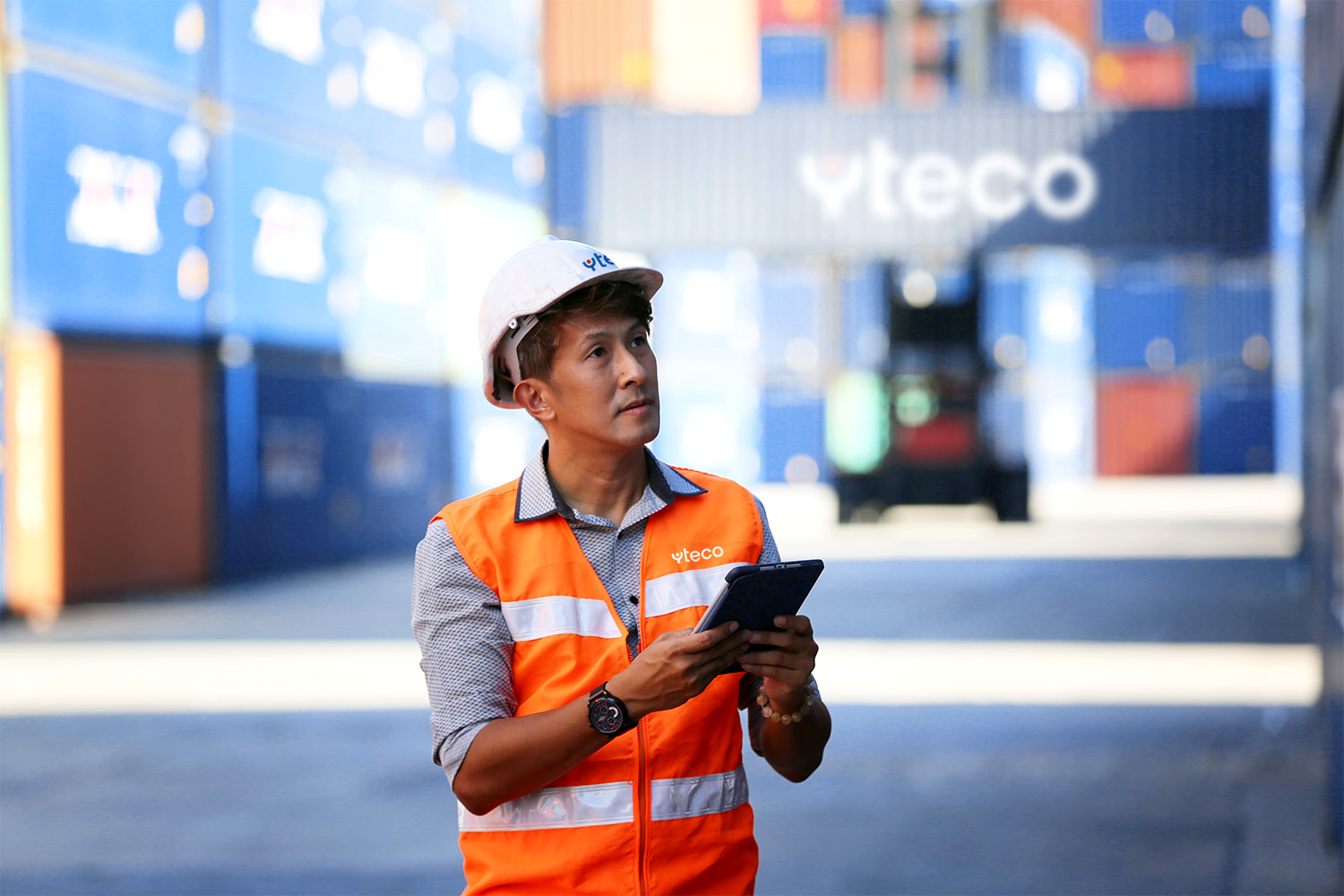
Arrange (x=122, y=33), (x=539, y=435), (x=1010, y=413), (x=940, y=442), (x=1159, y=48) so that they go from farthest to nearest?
(x=1159, y=48) < (x=1010, y=413) < (x=539, y=435) < (x=940, y=442) < (x=122, y=33)

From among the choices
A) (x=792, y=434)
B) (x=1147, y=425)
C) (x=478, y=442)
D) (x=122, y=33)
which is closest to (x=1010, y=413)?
(x=1147, y=425)

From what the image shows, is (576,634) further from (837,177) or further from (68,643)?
(837,177)

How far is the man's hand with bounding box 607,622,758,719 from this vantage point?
1804 millimetres

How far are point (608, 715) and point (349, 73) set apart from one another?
51.0 feet

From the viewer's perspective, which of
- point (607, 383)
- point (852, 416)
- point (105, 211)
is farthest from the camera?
point (852, 416)

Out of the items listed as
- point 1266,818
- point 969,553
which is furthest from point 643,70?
point 1266,818

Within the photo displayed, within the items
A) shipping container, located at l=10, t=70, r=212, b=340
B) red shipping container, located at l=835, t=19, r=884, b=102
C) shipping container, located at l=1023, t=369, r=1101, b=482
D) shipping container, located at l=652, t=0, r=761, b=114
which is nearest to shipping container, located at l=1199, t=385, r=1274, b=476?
shipping container, located at l=1023, t=369, r=1101, b=482

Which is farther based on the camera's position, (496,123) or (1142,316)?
(1142,316)

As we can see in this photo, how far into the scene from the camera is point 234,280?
14109 mm

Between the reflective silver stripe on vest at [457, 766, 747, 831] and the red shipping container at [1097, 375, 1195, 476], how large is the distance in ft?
114

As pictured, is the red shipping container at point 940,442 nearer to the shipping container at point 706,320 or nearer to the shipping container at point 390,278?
the shipping container at point 390,278

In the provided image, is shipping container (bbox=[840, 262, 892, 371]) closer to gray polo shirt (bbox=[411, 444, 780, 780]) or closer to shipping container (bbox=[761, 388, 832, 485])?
shipping container (bbox=[761, 388, 832, 485])

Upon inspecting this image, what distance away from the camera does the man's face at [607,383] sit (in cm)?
201

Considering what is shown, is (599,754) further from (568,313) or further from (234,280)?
(234,280)
